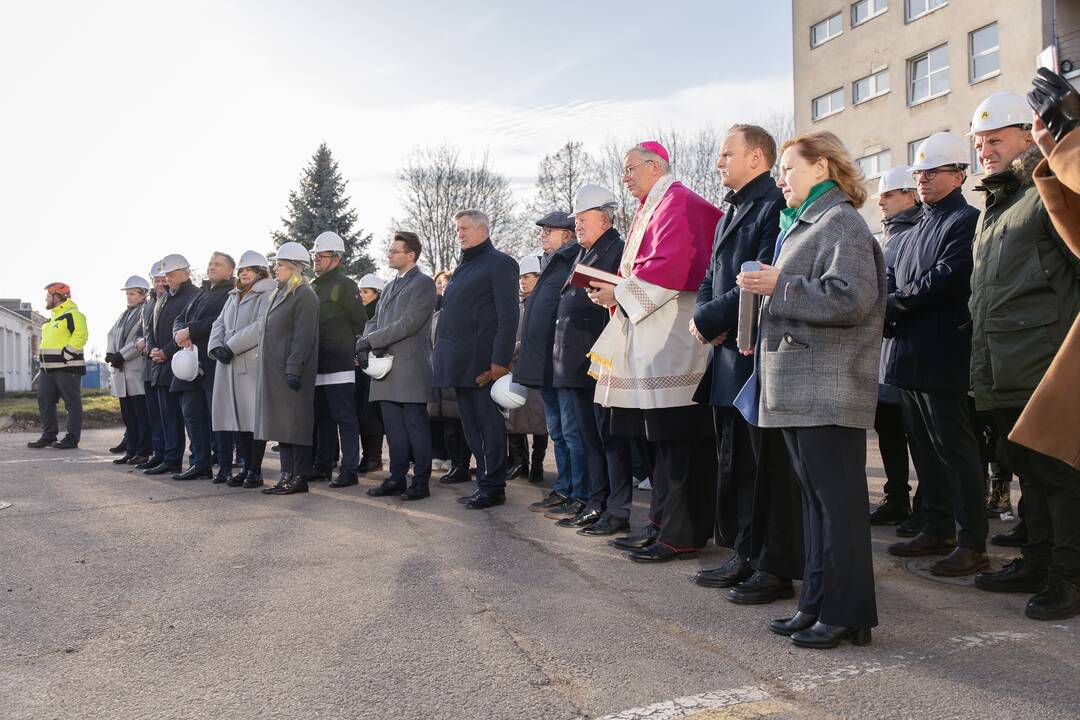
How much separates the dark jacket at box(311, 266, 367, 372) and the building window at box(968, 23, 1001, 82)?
90.6ft

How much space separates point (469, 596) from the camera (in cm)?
482

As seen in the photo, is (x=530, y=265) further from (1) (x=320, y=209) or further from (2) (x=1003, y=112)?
(1) (x=320, y=209)

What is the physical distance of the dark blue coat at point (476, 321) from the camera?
26.0 feet

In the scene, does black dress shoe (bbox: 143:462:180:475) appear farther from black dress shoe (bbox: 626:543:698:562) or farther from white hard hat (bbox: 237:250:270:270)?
black dress shoe (bbox: 626:543:698:562)

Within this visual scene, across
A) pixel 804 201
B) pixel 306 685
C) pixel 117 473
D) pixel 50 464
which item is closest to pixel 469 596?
pixel 306 685

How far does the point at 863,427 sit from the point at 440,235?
4797 cm

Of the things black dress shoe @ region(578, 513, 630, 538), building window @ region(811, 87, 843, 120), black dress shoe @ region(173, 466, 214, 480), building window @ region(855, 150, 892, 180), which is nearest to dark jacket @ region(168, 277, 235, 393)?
black dress shoe @ region(173, 466, 214, 480)

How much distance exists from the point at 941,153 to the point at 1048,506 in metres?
2.08

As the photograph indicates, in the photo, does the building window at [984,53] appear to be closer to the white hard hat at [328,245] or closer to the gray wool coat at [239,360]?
the white hard hat at [328,245]

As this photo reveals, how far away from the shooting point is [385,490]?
840 cm

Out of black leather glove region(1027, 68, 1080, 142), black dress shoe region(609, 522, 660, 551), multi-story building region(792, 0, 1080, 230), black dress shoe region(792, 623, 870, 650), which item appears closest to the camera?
black leather glove region(1027, 68, 1080, 142)

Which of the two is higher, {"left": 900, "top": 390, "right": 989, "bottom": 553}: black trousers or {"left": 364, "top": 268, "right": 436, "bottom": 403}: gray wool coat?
{"left": 364, "top": 268, "right": 436, "bottom": 403}: gray wool coat

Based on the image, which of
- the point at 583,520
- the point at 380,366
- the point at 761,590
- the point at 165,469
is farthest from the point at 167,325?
the point at 761,590

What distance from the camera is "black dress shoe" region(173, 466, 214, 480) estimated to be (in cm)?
984
